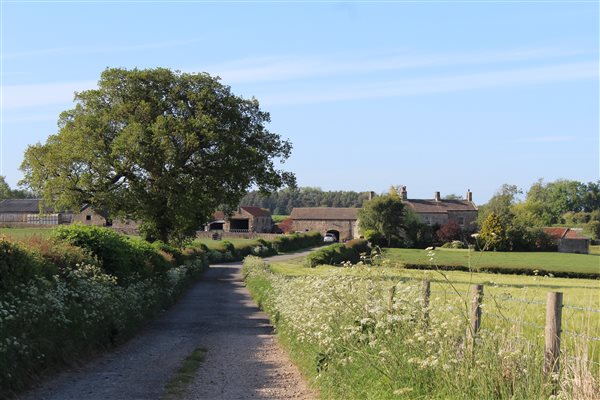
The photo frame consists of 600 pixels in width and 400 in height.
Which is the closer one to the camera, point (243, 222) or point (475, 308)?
point (475, 308)

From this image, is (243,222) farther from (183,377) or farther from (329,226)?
(183,377)

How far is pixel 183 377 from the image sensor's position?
1099 centimetres

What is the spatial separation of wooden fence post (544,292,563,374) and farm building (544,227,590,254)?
318 feet

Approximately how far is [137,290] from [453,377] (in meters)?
14.0

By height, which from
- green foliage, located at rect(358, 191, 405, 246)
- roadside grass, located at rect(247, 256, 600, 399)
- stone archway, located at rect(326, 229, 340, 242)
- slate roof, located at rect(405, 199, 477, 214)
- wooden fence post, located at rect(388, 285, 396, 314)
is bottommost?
stone archway, located at rect(326, 229, 340, 242)

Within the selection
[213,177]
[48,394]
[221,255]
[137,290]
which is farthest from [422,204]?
[48,394]

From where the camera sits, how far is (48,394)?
9.33 m

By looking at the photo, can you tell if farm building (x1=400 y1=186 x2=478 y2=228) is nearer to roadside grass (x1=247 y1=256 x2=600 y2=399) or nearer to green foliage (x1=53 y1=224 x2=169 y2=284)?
green foliage (x1=53 y1=224 x2=169 y2=284)

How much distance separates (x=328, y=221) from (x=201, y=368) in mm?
109299

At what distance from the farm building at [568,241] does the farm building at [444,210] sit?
57.8 ft

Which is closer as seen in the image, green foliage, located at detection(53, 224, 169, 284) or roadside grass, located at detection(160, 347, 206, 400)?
roadside grass, located at detection(160, 347, 206, 400)

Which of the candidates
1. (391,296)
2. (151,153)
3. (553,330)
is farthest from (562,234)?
(553,330)

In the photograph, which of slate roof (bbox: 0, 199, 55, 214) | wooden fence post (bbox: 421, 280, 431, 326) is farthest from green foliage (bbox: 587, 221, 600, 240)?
wooden fence post (bbox: 421, 280, 431, 326)

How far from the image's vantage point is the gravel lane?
9.76m
